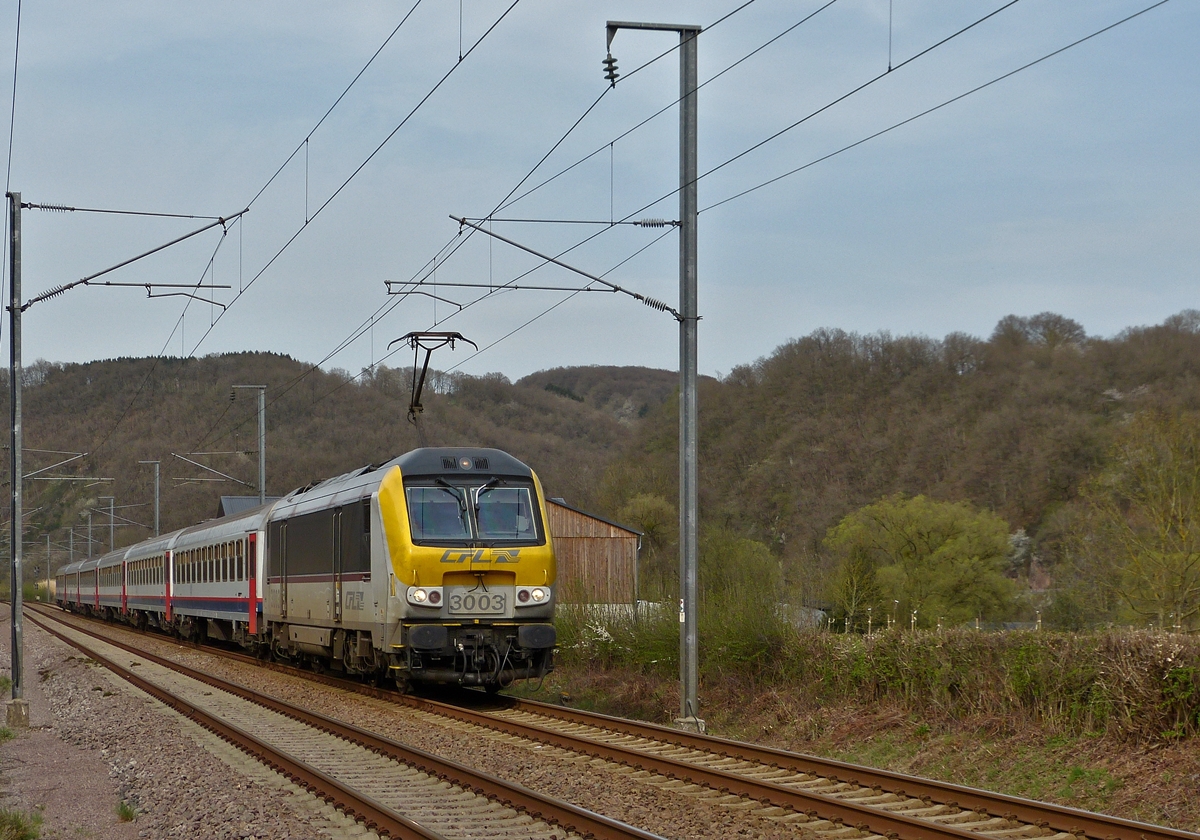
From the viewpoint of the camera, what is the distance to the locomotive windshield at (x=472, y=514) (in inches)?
656

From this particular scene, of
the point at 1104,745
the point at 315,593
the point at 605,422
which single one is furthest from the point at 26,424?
the point at 1104,745

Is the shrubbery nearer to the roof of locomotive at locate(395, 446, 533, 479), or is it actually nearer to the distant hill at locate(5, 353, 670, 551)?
the roof of locomotive at locate(395, 446, 533, 479)

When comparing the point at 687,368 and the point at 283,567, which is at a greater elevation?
the point at 687,368

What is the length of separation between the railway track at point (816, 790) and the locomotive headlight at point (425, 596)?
2166 mm

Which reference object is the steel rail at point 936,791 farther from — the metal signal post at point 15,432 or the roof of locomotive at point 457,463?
the metal signal post at point 15,432

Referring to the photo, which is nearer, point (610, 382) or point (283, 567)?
point (283, 567)

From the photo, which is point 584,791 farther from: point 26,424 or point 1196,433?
point 26,424

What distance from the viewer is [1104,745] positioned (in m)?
10.8

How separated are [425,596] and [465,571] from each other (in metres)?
0.64

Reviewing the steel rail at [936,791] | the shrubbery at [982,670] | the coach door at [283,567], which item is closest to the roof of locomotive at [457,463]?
the shrubbery at [982,670]

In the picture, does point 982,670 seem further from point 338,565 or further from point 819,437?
point 819,437

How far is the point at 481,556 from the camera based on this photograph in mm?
16719

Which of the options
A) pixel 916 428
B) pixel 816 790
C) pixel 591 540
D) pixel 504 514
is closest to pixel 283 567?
pixel 504 514

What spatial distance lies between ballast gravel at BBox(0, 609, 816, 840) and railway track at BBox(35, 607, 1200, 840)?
20 centimetres
